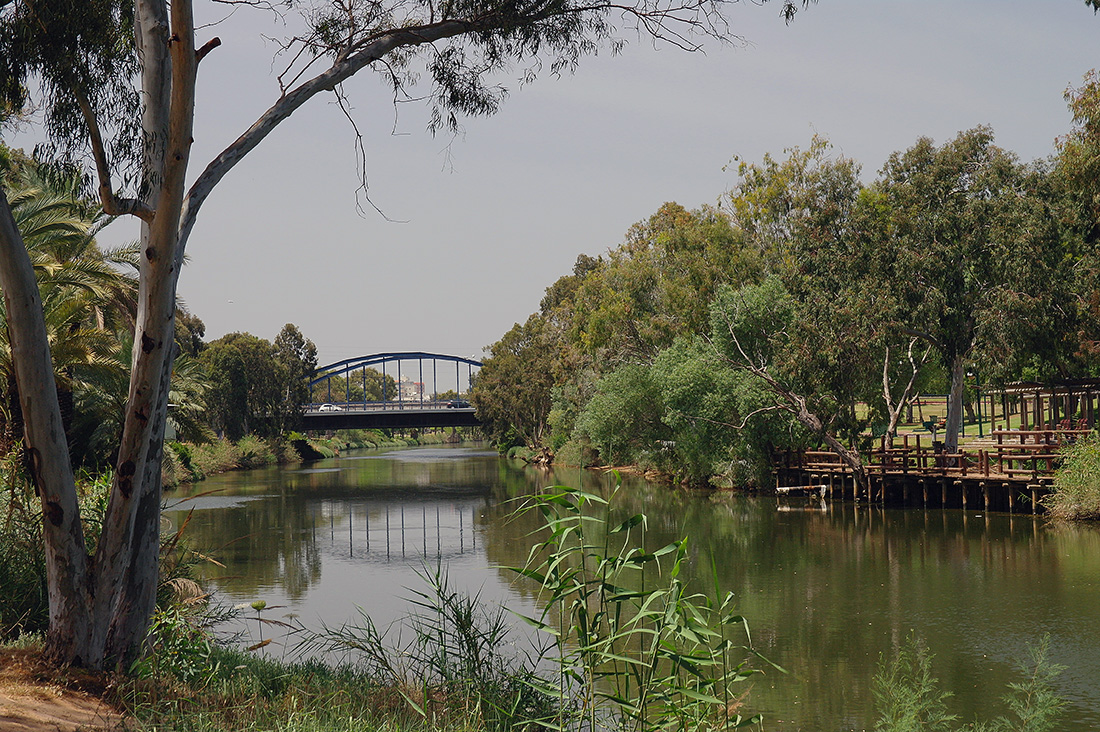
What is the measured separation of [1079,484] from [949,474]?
178 inches

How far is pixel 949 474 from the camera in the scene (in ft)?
82.4

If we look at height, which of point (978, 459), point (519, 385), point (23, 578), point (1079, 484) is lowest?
point (1079, 484)

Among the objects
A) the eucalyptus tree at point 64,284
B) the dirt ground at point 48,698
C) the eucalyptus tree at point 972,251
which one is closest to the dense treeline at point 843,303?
the eucalyptus tree at point 972,251

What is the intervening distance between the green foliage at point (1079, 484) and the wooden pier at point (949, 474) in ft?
2.14

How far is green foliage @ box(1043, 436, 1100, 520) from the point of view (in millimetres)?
20391

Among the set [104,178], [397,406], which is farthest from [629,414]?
[397,406]

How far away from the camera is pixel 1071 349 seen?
2425cm

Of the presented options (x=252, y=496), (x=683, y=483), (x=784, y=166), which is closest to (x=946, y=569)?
(x=683, y=483)

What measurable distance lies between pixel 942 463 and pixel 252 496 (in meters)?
22.6

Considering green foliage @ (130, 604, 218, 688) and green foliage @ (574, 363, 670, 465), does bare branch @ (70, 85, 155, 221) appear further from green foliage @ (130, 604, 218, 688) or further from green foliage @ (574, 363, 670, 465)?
green foliage @ (574, 363, 670, 465)

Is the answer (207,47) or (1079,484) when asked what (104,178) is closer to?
(207,47)

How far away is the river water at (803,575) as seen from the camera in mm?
10164

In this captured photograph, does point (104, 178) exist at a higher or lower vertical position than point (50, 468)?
higher

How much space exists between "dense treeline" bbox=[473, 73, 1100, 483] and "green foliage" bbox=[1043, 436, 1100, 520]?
114 inches
